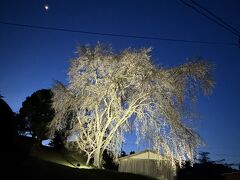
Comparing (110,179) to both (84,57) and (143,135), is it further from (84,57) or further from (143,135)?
(84,57)

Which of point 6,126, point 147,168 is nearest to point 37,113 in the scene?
point 147,168

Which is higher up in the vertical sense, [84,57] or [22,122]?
[84,57]

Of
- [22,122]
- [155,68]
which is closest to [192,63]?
[155,68]

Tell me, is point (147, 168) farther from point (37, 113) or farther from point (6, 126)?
point (6, 126)

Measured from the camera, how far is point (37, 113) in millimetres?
32375

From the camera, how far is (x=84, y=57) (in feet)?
86.5

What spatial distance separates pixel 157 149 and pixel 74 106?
7.74 m

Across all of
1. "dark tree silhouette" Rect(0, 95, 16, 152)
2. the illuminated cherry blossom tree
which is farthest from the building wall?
"dark tree silhouette" Rect(0, 95, 16, 152)

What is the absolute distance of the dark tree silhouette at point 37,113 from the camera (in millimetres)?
32125

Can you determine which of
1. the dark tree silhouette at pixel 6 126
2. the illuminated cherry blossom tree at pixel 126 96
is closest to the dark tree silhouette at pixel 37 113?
the illuminated cherry blossom tree at pixel 126 96

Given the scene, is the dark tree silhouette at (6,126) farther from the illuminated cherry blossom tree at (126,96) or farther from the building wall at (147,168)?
the building wall at (147,168)

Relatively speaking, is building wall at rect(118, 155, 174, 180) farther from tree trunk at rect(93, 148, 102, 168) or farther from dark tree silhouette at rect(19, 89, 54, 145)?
dark tree silhouette at rect(19, 89, 54, 145)

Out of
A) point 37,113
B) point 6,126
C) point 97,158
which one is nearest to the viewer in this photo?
point 6,126

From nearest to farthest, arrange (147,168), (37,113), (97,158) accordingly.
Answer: (97,158), (37,113), (147,168)
